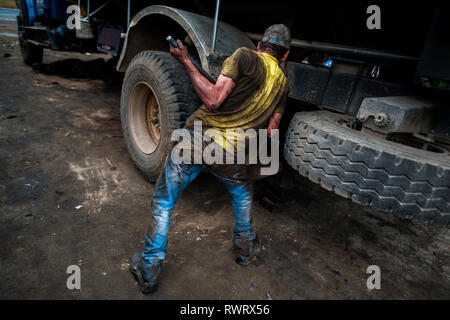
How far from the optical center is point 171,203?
6.59 feet

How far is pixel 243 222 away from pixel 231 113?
91 centimetres

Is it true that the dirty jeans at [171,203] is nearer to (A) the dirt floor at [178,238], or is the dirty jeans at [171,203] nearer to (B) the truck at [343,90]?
(A) the dirt floor at [178,238]

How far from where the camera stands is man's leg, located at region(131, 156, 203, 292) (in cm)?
185

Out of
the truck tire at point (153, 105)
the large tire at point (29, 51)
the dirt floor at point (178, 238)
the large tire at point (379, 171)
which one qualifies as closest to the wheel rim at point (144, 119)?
the truck tire at point (153, 105)

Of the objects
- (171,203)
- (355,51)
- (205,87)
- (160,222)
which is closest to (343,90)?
(355,51)

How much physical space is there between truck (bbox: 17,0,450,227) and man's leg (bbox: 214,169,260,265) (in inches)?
16.8

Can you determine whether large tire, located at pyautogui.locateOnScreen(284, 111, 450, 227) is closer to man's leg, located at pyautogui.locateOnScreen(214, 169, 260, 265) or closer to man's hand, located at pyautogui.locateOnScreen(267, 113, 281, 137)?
man's hand, located at pyautogui.locateOnScreen(267, 113, 281, 137)

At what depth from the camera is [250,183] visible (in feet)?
7.02

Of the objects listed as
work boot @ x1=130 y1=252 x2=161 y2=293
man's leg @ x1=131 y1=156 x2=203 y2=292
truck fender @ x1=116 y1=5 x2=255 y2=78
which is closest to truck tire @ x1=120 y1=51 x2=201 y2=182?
truck fender @ x1=116 y1=5 x2=255 y2=78

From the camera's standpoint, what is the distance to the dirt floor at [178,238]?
195 centimetres

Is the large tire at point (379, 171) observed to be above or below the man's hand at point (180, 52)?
below
